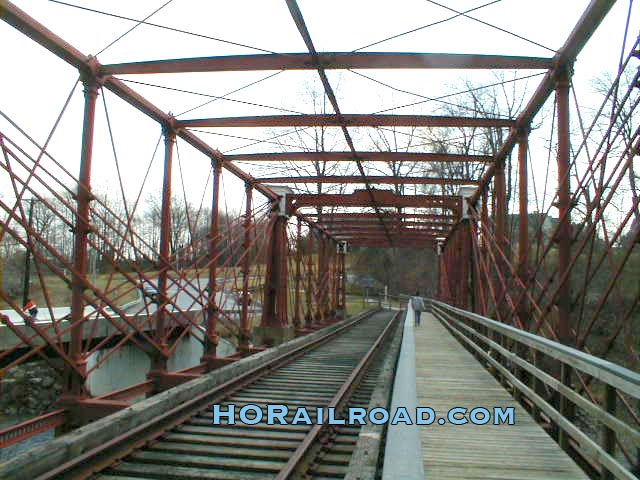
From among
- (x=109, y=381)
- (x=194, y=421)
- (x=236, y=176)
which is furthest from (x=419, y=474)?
(x=109, y=381)

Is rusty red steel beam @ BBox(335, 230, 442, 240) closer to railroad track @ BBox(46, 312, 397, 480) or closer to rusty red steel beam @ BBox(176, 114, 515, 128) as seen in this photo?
rusty red steel beam @ BBox(176, 114, 515, 128)

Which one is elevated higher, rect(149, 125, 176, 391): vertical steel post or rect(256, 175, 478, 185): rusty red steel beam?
rect(256, 175, 478, 185): rusty red steel beam

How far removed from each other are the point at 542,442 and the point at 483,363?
5.90 m

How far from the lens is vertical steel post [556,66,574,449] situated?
7.32 m

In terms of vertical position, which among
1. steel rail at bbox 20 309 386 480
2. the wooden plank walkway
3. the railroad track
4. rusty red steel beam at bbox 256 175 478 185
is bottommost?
the railroad track

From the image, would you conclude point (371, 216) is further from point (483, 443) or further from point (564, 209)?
point (483, 443)

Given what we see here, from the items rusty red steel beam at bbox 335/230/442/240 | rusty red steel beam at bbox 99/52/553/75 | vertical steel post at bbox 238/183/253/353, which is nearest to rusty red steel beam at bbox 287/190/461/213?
vertical steel post at bbox 238/183/253/353

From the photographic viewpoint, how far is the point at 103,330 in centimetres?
1833

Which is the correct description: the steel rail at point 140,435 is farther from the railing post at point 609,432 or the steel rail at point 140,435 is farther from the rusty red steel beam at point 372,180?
the rusty red steel beam at point 372,180

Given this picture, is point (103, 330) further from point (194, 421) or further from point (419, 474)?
point (419, 474)

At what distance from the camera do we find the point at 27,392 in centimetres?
1988

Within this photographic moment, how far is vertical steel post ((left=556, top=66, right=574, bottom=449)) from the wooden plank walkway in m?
1.18

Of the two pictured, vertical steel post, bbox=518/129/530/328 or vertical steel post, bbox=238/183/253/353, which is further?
A: vertical steel post, bbox=238/183/253/353

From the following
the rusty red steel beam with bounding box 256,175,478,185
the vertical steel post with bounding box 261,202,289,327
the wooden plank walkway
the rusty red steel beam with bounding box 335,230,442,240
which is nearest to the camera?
the wooden plank walkway
